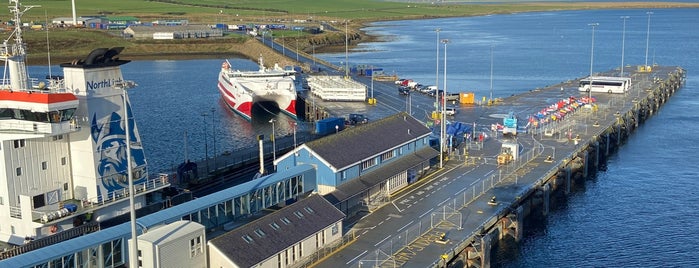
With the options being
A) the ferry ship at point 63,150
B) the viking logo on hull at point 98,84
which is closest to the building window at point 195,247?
the ferry ship at point 63,150

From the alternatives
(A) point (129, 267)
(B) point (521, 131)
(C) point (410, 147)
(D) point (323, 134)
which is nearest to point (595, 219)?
Answer: (C) point (410, 147)

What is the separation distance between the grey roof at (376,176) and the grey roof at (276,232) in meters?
5.30

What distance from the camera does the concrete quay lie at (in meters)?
49.5

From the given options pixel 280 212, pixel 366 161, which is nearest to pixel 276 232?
pixel 280 212

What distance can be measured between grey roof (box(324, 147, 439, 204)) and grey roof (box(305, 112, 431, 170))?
4.97 ft

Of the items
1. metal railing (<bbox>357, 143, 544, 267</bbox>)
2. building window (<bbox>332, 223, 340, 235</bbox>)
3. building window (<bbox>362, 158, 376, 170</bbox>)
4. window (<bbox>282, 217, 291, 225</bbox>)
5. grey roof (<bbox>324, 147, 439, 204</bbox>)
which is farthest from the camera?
building window (<bbox>362, 158, 376, 170</bbox>)

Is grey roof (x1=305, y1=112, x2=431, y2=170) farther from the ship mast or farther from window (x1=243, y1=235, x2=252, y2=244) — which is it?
the ship mast

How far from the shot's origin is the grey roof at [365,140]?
58.2 metres

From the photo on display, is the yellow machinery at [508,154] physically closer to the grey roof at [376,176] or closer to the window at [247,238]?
the grey roof at [376,176]

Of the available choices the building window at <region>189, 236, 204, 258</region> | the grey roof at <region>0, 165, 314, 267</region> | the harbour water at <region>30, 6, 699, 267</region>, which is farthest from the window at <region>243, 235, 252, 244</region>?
the harbour water at <region>30, 6, 699, 267</region>

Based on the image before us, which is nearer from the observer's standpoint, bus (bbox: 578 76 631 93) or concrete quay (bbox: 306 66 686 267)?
concrete quay (bbox: 306 66 686 267)

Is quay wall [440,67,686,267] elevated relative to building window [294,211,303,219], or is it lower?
lower

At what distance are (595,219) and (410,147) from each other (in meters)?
18.1

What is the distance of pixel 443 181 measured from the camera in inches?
2648
